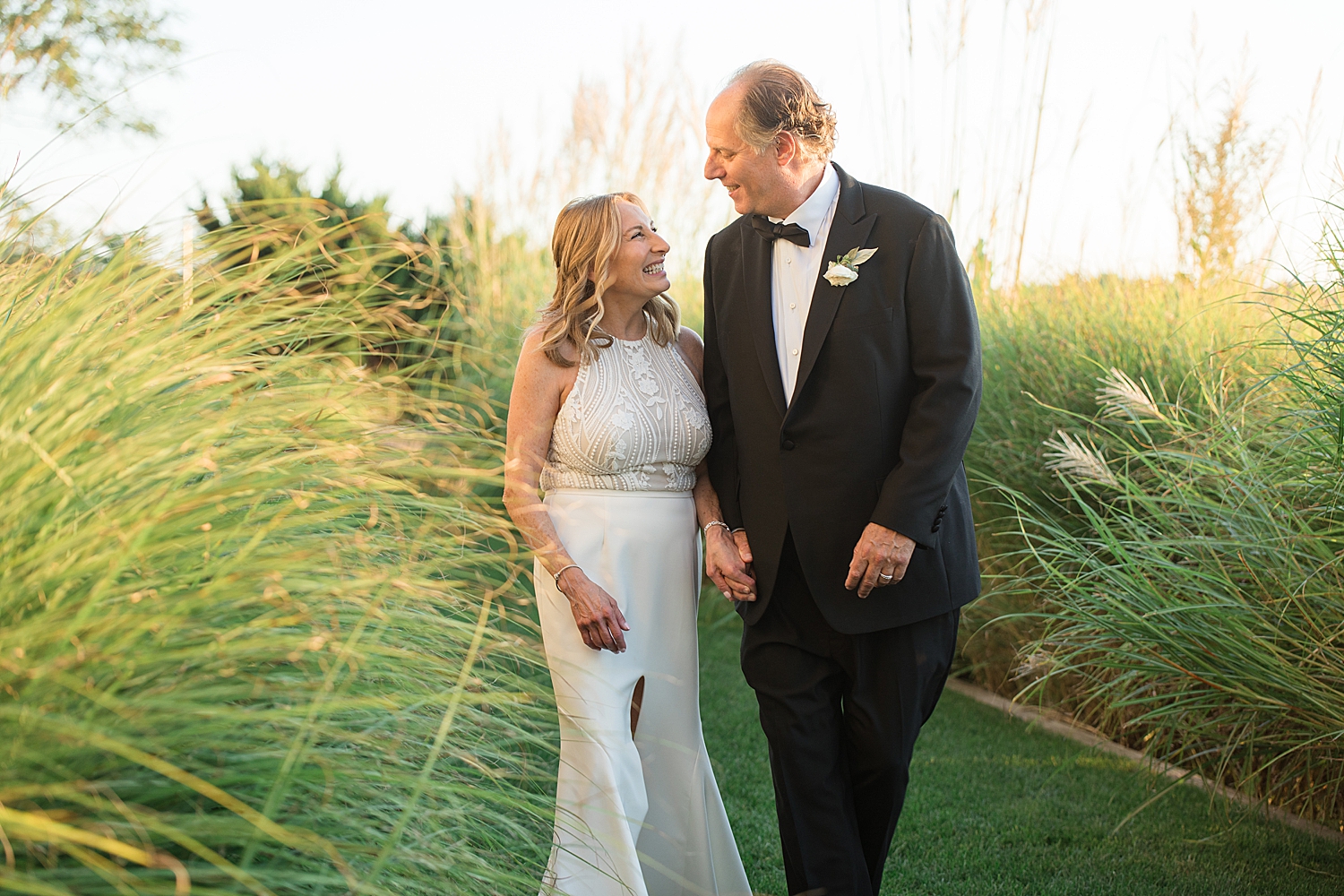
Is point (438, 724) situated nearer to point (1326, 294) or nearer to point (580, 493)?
point (580, 493)

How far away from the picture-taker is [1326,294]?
2984 mm

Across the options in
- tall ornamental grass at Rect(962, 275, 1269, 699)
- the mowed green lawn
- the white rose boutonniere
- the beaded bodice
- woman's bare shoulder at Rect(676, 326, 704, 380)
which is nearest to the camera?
the white rose boutonniere

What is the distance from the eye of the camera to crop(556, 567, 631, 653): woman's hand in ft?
8.74

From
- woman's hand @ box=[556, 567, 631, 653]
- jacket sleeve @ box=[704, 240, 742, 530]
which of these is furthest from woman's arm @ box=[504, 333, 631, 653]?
jacket sleeve @ box=[704, 240, 742, 530]

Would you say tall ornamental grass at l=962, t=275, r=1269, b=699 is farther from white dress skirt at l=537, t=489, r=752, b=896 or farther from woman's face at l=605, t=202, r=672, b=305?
woman's face at l=605, t=202, r=672, b=305

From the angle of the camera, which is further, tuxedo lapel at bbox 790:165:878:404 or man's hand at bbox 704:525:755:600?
man's hand at bbox 704:525:755:600

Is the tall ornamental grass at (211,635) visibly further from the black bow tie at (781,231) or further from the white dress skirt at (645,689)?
the black bow tie at (781,231)

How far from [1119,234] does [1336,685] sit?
3170mm

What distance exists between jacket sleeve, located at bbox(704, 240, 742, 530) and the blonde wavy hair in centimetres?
20

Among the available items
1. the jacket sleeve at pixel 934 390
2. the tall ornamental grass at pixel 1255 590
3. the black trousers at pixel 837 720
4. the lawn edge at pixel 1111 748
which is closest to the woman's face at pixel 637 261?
the jacket sleeve at pixel 934 390

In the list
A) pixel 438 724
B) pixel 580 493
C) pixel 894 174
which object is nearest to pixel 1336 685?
pixel 580 493

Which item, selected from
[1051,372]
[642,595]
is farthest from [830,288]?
[1051,372]

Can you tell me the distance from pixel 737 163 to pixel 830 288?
0.42 metres

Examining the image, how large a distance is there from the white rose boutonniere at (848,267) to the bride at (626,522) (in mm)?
542
